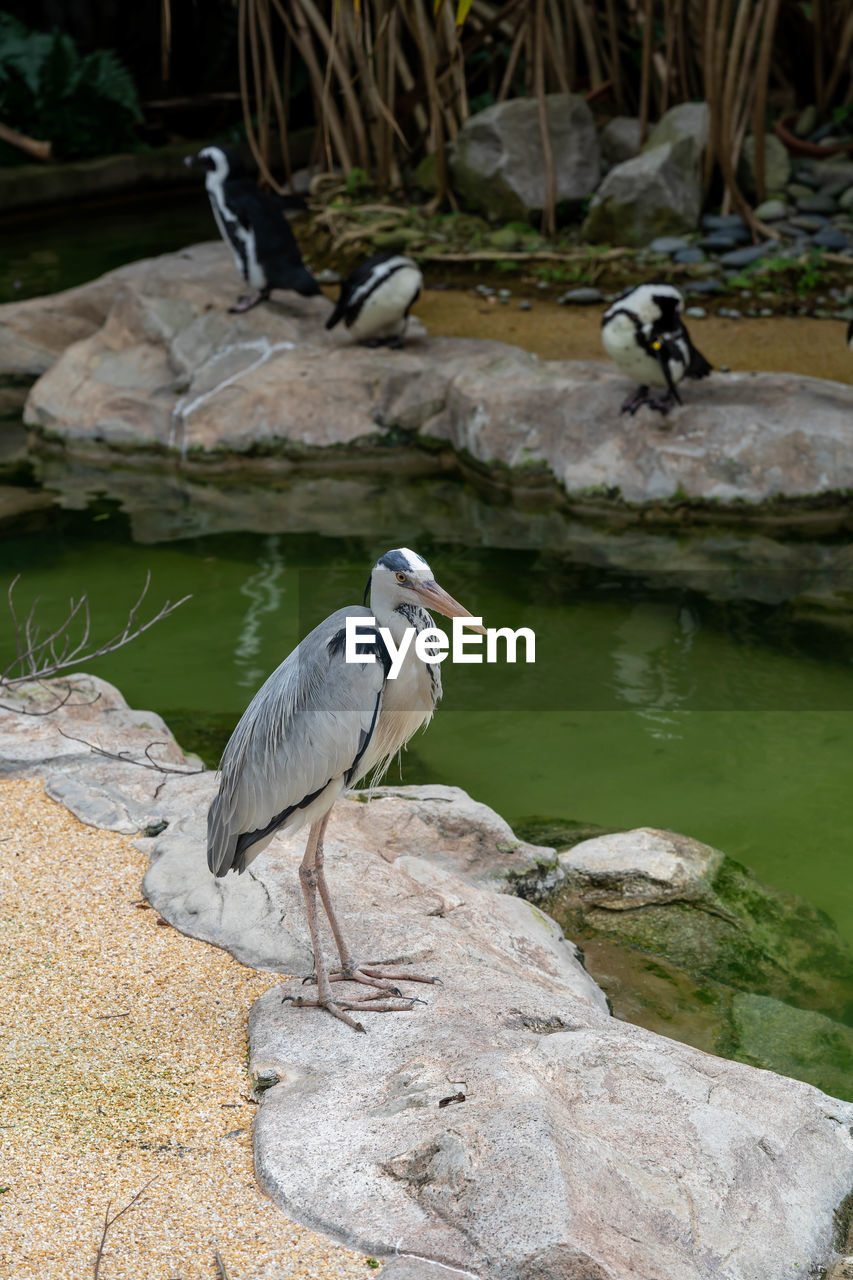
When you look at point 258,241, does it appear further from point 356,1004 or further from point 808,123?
point 356,1004

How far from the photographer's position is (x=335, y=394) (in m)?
8.91

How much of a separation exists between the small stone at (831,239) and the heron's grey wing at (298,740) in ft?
30.3

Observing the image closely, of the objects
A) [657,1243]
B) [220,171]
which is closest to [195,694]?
[657,1243]

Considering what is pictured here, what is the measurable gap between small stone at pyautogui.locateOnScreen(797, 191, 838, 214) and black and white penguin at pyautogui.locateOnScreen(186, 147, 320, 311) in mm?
4971

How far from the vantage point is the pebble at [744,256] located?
1095 centimetres

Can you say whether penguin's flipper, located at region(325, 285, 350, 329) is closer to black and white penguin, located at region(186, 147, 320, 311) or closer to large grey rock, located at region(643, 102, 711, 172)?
black and white penguin, located at region(186, 147, 320, 311)

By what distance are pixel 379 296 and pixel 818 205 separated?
17.1ft

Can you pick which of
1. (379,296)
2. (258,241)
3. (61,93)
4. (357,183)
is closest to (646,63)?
(357,183)

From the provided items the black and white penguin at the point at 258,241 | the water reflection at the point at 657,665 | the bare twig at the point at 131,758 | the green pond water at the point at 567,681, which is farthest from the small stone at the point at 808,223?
the bare twig at the point at 131,758


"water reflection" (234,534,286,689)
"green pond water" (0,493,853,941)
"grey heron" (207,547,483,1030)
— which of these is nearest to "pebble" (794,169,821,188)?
"green pond water" (0,493,853,941)

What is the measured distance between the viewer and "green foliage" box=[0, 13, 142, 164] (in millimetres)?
16359

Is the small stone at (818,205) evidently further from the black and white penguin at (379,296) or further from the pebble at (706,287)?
the black and white penguin at (379,296)

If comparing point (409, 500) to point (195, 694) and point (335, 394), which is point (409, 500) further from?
point (195, 694)

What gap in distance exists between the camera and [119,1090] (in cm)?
287
